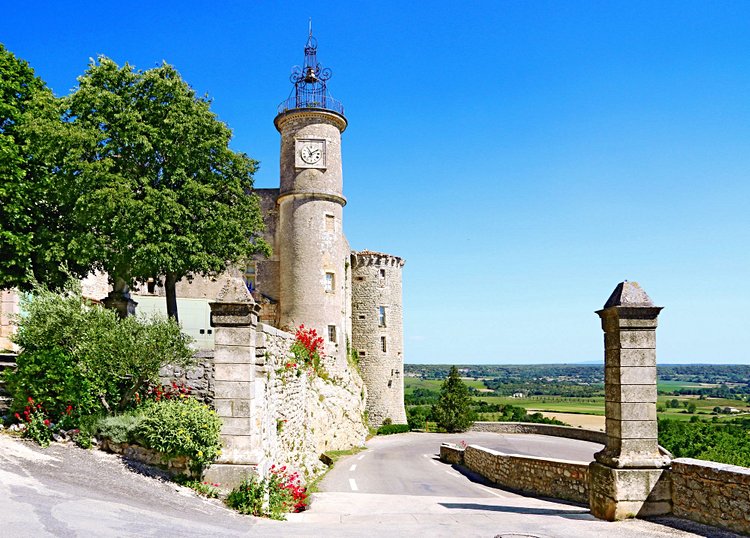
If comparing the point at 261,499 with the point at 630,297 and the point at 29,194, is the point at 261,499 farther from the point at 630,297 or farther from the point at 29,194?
the point at 29,194

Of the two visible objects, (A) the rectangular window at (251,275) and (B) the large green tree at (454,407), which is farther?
(B) the large green tree at (454,407)

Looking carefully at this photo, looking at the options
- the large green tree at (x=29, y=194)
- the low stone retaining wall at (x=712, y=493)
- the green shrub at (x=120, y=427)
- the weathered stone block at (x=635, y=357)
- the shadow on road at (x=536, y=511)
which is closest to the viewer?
the low stone retaining wall at (x=712, y=493)

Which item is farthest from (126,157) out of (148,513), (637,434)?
(637,434)

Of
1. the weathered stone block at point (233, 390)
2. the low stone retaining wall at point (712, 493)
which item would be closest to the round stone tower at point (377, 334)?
the weathered stone block at point (233, 390)

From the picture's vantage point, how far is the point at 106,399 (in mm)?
11906

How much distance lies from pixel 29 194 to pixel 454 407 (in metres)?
33.1

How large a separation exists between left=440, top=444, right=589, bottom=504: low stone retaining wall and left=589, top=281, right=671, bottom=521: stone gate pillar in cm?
379

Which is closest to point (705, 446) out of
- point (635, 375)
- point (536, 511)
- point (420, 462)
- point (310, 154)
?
point (420, 462)

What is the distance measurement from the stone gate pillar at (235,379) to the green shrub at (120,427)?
1.78m

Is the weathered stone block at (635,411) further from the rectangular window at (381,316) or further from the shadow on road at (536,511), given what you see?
the rectangular window at (381,316)

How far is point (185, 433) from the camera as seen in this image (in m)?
10.1

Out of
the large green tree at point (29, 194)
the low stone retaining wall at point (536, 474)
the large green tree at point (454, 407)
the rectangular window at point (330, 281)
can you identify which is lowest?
the large green tree at point (454, 407)

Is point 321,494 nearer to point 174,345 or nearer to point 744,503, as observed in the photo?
point 174,345

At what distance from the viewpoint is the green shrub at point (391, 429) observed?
4047 centimetres
